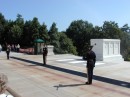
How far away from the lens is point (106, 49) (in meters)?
24.2

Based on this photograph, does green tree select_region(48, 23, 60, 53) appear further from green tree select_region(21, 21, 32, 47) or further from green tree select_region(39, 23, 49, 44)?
green tree select_region(21, 21, 32, 47)

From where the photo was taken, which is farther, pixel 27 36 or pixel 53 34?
pixel 53 34

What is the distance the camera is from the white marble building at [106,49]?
23.6m

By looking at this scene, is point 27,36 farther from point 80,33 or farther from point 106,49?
point 106,49

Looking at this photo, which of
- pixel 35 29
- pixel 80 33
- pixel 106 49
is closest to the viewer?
pixel 106 49

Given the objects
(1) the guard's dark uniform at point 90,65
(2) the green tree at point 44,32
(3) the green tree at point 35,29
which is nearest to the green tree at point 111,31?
(2) the green tree at point 44,32

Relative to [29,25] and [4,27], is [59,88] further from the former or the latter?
[4,27]

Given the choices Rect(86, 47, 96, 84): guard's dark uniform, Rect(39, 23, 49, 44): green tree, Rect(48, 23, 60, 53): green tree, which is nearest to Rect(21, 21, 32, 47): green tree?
Rect(39, 23, 49, 44): green tree

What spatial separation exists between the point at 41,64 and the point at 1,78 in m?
17.4

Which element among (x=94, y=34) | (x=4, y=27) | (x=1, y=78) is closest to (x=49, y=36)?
(x=4, y=27)

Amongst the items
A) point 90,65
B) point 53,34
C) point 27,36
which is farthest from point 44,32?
point 90,65

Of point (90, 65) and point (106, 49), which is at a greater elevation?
point (106, 49)

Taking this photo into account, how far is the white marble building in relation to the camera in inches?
929

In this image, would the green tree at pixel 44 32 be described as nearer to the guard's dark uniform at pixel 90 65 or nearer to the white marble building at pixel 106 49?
the white marble building at pixel 106 49
